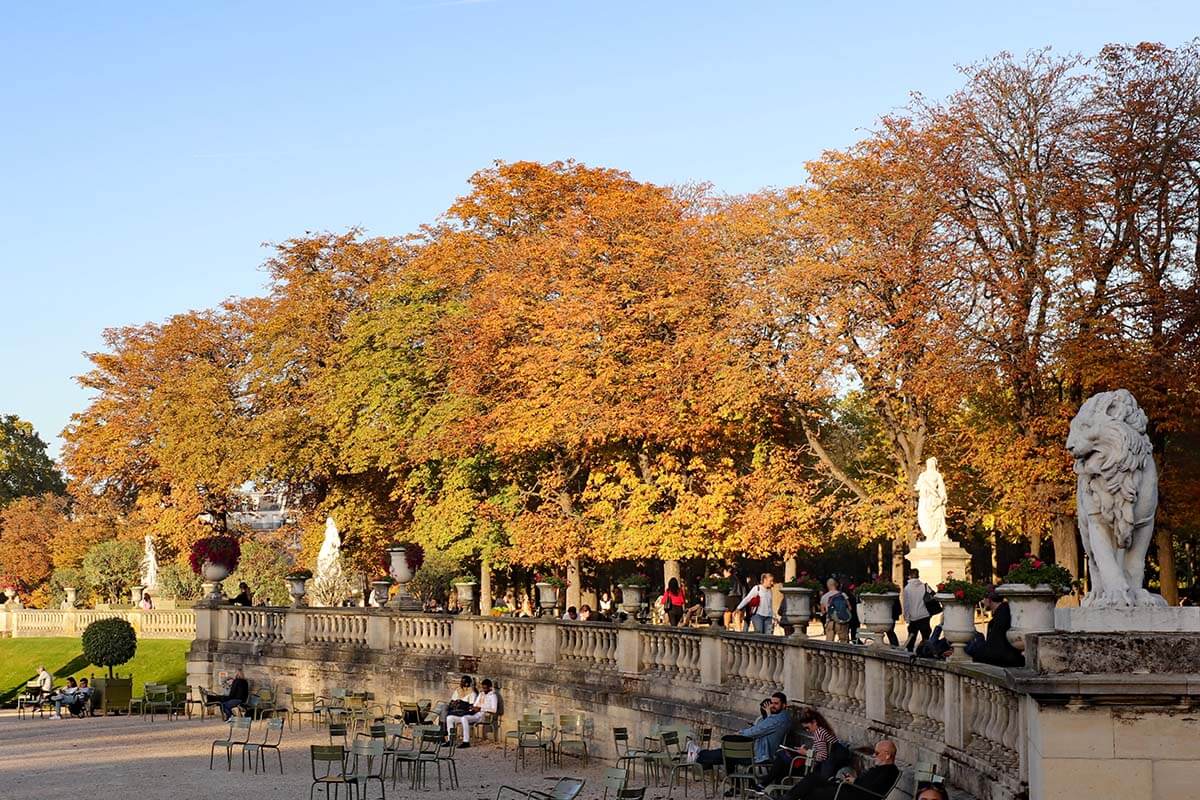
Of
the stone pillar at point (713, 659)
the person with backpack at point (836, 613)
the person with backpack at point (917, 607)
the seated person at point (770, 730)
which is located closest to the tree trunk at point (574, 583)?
the stone pillar at point (713, 659)

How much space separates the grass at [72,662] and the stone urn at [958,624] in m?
29.3

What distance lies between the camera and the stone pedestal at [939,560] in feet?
92.8

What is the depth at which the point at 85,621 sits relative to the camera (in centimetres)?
5284

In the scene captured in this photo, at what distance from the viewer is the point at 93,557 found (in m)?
59.9

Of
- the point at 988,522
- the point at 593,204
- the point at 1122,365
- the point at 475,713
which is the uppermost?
the point at 593,204

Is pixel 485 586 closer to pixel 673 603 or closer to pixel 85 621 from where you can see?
pixel 85 621

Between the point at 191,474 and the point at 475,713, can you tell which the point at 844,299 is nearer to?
the point at 475,713

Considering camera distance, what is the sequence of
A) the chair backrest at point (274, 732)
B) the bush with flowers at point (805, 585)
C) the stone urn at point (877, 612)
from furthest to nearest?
the chair backrest at point (274, 732) < the bush with flowers at point (805, 585) < the stone urn at point (877, 612)

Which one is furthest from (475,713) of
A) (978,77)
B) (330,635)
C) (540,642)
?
(978,77)

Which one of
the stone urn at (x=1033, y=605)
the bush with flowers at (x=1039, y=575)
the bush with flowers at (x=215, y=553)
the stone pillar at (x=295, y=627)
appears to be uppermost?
the bush with flowers at (x=215, y=553)

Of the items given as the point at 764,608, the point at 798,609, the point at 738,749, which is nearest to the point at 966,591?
the point at 738,749

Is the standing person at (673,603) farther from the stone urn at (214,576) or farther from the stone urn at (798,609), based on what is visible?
the stone urn at (214,576)

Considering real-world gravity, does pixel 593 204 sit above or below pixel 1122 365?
above

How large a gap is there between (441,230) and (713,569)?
43.5ft
